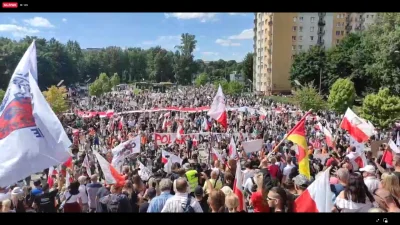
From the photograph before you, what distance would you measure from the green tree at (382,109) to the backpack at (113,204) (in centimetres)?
2153

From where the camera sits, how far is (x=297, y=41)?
195ft

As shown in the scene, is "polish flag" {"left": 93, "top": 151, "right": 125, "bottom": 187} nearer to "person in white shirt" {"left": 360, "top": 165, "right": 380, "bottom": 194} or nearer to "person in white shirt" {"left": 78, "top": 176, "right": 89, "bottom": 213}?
"person in white shirt" {"left": 78, "top": 176, "right": 89, "bottom": 213}

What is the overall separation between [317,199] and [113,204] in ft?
7.46

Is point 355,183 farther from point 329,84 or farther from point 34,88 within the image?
point 329,84

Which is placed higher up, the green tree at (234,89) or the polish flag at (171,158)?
the polish flag at (171,158)

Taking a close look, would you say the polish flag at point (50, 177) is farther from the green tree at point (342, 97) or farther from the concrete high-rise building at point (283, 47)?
the concrete high-rise building at point (283, 47)

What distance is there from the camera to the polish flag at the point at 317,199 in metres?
3.50

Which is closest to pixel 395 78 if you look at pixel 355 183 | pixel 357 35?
pixel 357 35

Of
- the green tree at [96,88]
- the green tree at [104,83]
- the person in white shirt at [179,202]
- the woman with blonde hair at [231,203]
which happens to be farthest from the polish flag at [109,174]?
the green tree at [104,83]

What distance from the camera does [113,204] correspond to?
452 cm

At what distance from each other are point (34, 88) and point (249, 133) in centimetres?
1809

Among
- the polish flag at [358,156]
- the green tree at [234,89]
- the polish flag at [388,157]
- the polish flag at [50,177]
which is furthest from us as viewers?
the green tree at [234,89]

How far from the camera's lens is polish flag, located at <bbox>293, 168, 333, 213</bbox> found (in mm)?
3504

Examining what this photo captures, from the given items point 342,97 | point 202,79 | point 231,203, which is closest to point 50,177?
point 231,203
